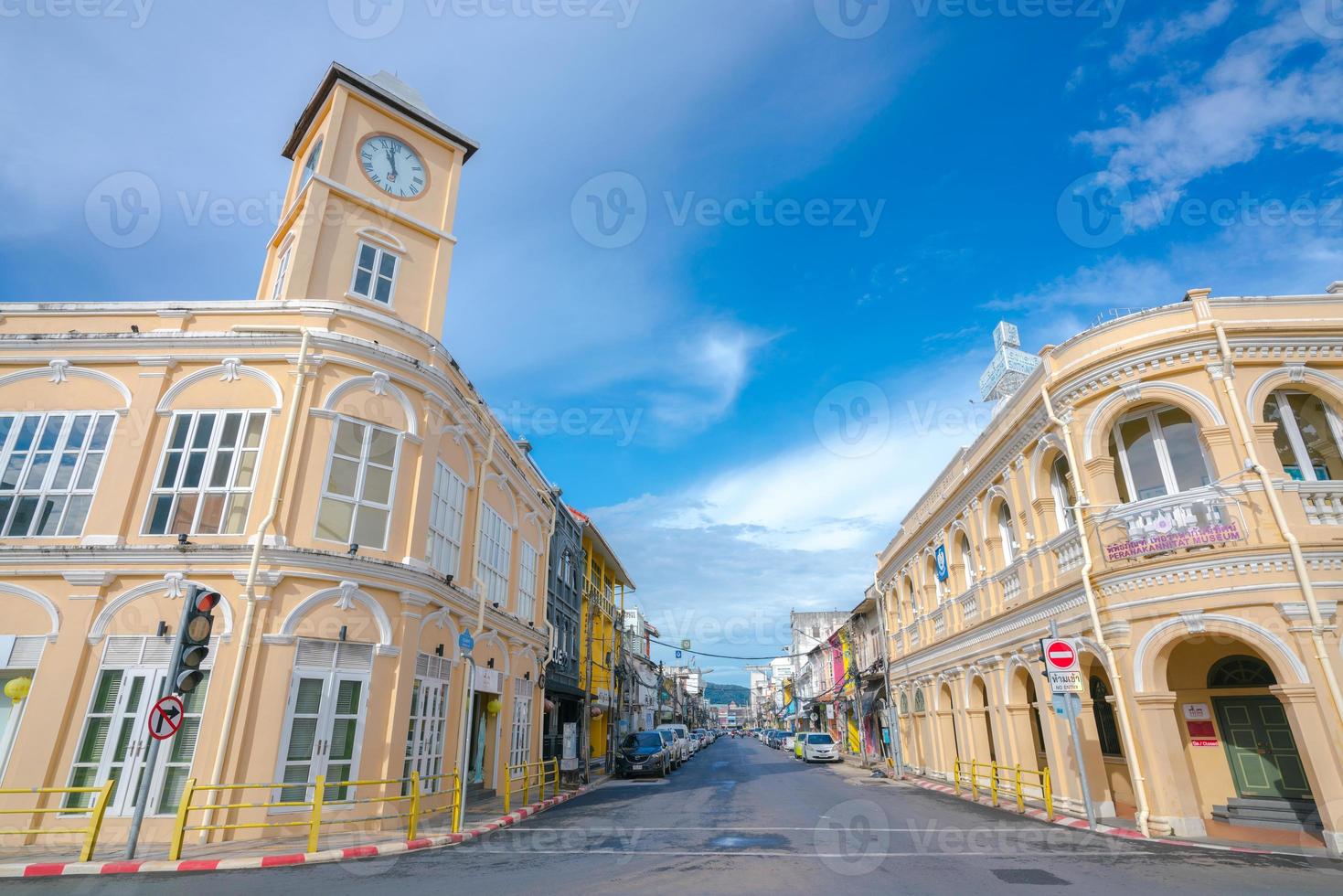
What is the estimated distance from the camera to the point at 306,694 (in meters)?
12.3

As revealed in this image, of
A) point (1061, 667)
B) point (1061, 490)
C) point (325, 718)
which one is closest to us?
point (325, 718)

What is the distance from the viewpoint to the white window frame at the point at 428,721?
13.9 m

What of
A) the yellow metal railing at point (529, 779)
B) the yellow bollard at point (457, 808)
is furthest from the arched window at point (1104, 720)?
the yellow metal railing at point (529, 779)

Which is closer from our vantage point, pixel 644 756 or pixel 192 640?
pixel 192 640

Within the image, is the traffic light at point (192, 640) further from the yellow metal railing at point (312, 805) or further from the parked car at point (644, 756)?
→ the parked car at point (644, 756)

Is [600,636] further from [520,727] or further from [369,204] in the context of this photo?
[369,204]

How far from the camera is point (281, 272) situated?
690 inches

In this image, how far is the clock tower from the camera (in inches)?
626

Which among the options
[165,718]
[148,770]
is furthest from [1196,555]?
[148,770]

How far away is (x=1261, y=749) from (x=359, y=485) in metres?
17.3

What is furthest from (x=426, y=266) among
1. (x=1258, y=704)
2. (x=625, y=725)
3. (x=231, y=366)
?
(x=625, y=725)

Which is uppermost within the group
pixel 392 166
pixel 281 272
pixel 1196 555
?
pixel 392 166

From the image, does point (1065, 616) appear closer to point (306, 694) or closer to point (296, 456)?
point (306, 694)

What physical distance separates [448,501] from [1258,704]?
16766 mm
